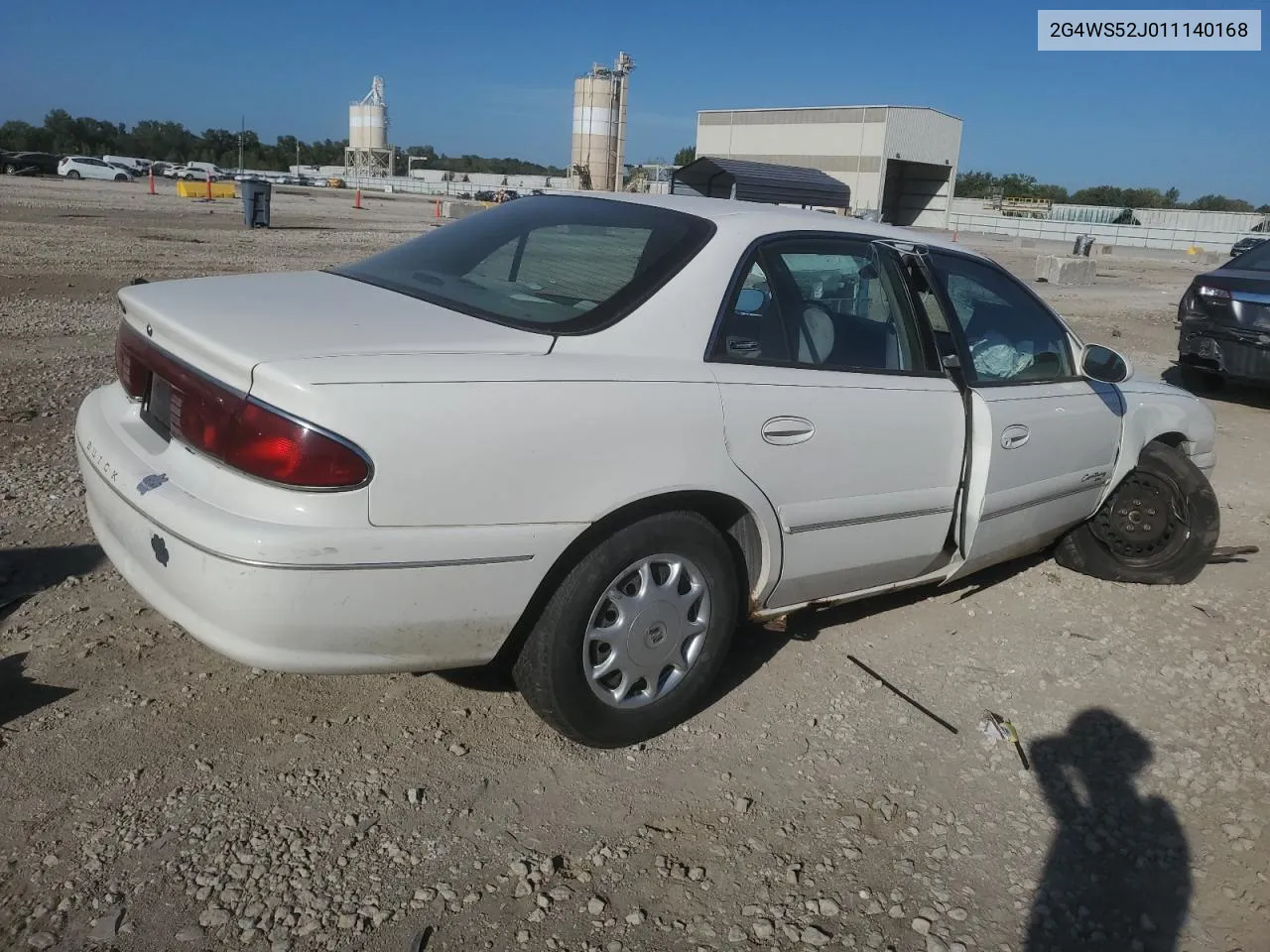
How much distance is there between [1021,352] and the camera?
165 inches

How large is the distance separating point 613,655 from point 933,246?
2056mm

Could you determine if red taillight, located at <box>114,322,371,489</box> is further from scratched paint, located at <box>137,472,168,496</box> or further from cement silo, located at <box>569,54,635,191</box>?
cement silo, located at <box>569,54,635,191</box>

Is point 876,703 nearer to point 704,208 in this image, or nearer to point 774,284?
point 774,284

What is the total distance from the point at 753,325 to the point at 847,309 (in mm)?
580

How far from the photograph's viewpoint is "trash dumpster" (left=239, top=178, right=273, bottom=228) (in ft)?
78.8

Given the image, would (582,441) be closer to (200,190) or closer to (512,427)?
(512,427)

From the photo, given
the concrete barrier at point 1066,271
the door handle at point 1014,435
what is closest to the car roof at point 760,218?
the door handle at point 1014,435

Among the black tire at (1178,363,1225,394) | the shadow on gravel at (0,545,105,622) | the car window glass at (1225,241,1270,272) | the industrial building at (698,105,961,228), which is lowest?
the shadow on gravel at (0,545,105,622)

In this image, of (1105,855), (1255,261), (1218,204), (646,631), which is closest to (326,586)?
(646,631)

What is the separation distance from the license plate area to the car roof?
1.66 meters

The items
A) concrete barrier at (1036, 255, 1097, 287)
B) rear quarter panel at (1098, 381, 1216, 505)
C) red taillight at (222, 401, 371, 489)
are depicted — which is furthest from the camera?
concrete barrier at (1036, 255, 1097, 287)

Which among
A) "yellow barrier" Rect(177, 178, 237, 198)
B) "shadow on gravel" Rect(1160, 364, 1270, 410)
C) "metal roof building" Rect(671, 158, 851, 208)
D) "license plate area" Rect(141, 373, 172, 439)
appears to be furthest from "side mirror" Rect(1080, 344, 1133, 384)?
"yellow barrier" Rect(177, 178, 237, 198)

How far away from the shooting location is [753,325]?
324 cm

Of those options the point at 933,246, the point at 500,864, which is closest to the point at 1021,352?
the point at 933,246
